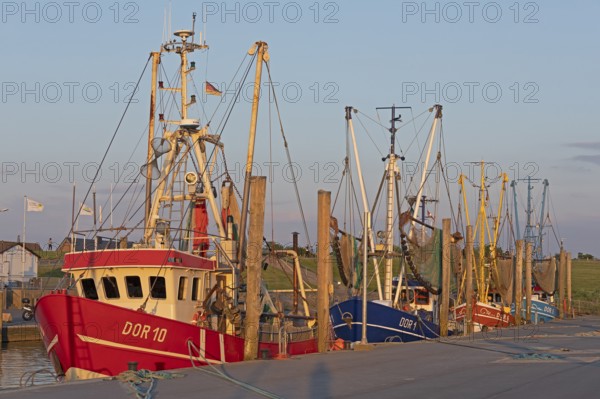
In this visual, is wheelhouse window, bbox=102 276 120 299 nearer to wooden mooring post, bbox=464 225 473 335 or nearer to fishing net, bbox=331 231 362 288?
fishing net, bbox=331 231 362 288

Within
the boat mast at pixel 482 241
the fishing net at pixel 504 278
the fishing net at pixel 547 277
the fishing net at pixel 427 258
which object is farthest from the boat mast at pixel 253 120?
the fishing net at pixel 547 277

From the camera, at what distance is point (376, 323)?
35781 mm

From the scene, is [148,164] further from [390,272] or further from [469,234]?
[469,234]

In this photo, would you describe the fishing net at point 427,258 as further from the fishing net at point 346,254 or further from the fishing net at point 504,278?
the fishing net at point 504,278

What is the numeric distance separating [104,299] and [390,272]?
17.3m

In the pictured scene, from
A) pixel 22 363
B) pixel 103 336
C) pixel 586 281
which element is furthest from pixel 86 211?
pixel 586 281

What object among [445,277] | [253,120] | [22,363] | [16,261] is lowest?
[22,363]

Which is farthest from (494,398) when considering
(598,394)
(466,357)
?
(466,357)

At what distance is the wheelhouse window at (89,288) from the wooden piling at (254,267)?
188 inches

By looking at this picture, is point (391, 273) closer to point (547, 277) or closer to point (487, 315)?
point (487, 315)

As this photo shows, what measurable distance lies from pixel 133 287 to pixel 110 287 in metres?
0.68

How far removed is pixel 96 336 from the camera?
2164 cm

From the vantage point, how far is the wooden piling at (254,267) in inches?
880

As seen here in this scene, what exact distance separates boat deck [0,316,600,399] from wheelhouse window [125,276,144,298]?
4869mm
